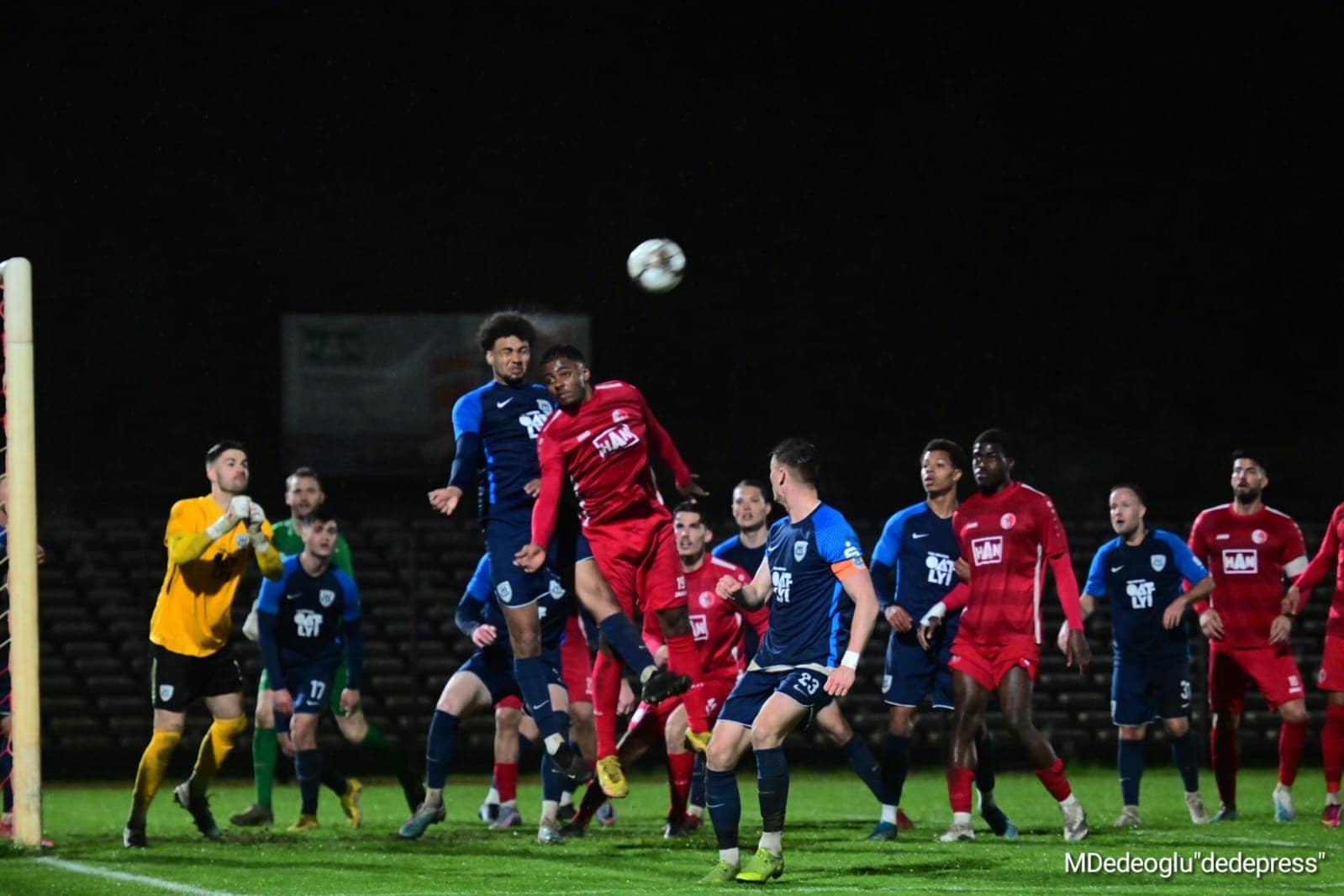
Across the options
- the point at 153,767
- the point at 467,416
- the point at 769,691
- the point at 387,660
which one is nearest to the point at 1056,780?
the point at 769,691

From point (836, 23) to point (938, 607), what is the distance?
12.2 meters

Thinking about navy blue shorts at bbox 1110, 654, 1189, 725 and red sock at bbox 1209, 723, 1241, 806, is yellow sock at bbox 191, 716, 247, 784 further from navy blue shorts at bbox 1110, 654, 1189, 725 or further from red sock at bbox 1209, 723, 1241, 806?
red sock at bbox 1209, 723, 1241, 806

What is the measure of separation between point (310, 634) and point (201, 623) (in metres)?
1.55

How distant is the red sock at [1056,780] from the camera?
28.9ft

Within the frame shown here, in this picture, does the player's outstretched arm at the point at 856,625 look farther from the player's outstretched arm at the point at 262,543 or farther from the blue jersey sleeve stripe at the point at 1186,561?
the blue jersey sleeve stripe at the point at 1186,561

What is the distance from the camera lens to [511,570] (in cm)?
837

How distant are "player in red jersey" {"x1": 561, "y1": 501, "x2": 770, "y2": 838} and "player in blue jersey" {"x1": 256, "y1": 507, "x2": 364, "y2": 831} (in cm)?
196

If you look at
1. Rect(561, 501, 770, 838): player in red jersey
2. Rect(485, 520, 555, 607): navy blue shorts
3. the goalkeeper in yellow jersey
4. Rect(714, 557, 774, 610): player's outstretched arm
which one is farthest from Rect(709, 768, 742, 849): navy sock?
the goalkeeper in yellow jersey

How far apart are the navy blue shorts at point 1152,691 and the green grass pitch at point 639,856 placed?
67cm

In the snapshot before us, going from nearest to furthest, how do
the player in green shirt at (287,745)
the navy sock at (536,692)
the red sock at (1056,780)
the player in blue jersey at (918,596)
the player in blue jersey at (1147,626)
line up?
the navy sock at (536,692), the red sock at (1056,780), the player in blue jersey at (918,596), the player in blue jersey at (1147,626), the player in green shirt at (287,745)

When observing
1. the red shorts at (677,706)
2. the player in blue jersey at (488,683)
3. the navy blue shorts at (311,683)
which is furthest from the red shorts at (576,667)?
the navy blue shorts at (311,683)

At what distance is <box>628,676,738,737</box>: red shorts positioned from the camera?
31.0 feet

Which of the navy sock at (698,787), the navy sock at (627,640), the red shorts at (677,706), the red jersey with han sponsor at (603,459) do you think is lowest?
the navy sock at (698,787)

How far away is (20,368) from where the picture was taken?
27.0 feet
